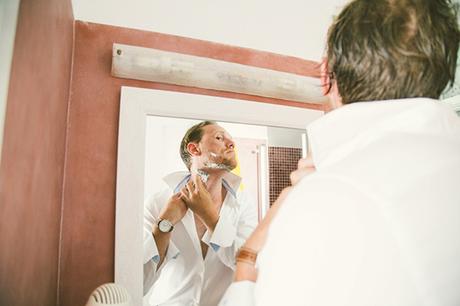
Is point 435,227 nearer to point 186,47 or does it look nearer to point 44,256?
point 44,256

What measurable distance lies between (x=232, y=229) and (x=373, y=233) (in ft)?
3.43

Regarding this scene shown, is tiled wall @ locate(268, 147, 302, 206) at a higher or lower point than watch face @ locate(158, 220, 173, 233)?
higher

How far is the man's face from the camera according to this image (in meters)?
1.46

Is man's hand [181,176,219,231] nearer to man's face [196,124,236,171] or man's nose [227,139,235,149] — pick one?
man's face [196,124,236,171]

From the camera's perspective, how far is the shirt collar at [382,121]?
1.72 ft

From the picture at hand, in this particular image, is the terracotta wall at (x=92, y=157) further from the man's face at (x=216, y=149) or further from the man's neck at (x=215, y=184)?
the man's neck at (x=215, y=184)

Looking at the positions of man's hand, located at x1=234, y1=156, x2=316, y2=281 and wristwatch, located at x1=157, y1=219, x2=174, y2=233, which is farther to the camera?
wristwatch, located at x1=157, y1=219, x2=174, y2=233

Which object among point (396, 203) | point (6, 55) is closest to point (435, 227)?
point (396, 203)

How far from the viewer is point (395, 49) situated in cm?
57

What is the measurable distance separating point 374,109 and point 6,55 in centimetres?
68

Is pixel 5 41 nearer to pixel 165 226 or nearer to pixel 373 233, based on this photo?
pixel 373 233

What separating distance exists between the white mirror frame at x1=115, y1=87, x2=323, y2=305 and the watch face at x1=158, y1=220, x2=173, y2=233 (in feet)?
0.24

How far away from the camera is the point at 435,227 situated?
47 centimetres

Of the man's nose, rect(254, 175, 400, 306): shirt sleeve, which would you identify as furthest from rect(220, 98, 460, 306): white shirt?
the man's nose
